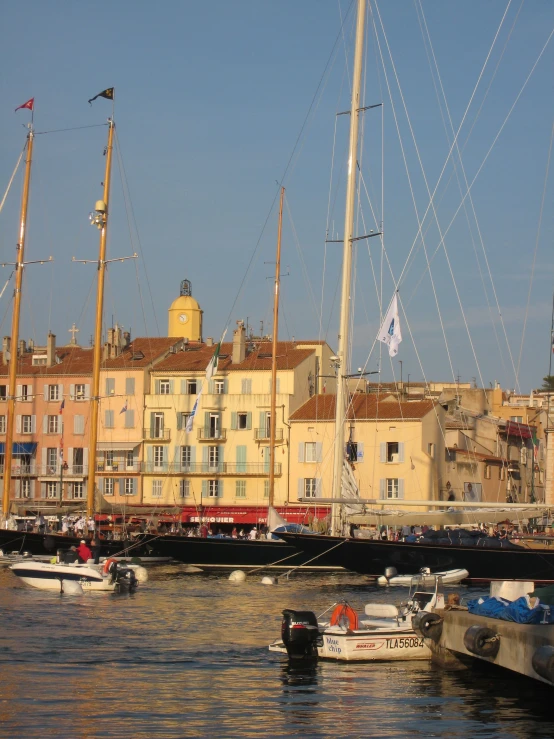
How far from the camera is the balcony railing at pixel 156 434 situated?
3356 inches

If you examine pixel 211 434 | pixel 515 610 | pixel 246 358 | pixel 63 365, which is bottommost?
pixel 515 610

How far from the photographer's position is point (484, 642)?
917 inches

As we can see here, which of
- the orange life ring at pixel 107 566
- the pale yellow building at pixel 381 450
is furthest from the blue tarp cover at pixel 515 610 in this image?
the pale yellow building at pixel 381 450

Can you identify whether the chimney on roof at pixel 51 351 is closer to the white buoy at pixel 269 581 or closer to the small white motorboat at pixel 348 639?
the white buoy at pixel 269 581

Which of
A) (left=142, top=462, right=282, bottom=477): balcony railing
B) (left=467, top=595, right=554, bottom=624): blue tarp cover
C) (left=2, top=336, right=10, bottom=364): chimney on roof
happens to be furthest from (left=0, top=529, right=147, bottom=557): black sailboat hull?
(left=2, top=336, right=10, bottom=364): chimney on roof

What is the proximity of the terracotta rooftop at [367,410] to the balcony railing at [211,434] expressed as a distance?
17.6 ft

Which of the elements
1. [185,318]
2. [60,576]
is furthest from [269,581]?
[185,318]

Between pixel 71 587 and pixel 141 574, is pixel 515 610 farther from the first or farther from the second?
pixel 141 574

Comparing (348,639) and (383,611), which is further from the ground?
(383,611)

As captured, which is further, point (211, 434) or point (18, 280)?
point (211, 434)

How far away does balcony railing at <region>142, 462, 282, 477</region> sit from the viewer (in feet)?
272

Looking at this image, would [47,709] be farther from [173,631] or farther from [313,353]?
[313,353]

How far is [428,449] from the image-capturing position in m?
79.9

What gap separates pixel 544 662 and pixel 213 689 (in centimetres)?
636
